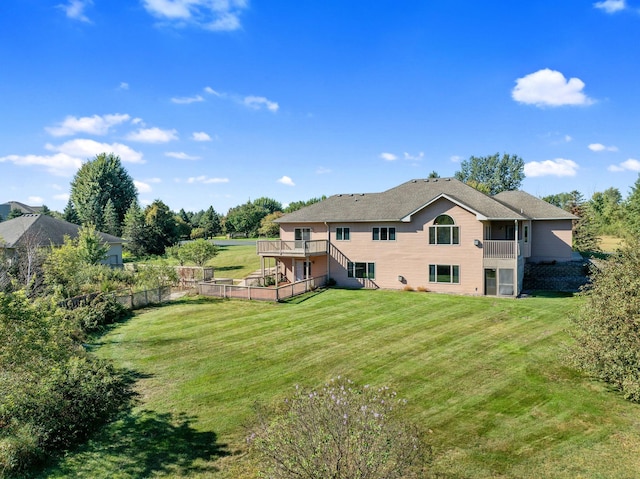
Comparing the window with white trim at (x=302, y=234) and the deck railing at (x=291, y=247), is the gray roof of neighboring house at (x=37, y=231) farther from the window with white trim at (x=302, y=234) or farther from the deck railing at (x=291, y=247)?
the window with white trim at (x=302, y=234)

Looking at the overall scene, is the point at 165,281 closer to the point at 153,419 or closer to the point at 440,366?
the point at 153,419

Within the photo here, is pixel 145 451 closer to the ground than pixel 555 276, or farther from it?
closer to the ground

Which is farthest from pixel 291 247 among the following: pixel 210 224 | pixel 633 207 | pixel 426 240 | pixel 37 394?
pixel 210 224

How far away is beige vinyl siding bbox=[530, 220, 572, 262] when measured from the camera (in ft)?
88.9

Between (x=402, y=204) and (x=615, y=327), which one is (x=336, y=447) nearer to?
(x=615, y=327)

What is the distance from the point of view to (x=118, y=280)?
2467 centimetres

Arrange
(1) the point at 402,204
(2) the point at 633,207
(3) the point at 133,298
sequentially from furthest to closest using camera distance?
1. (2) the point at 633,207
2. (1) the point at 402,204
3. (3) the point at 133,298

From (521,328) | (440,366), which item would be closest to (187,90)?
(440,366)

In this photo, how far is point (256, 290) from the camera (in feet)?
75.5

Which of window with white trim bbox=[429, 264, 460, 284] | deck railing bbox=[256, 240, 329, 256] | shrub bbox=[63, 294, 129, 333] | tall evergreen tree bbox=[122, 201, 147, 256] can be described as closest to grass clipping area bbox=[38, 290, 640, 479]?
shrub bbox=[63, 294, 129, 333]

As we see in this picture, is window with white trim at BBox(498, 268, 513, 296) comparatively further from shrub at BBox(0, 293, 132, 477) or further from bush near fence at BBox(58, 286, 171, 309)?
bush near fence at BBox(58, 286, 171, 309)

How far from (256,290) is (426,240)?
11.8 m

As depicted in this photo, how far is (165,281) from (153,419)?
19.5 m

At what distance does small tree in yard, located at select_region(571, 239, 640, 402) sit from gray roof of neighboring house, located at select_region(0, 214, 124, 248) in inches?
1385
